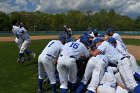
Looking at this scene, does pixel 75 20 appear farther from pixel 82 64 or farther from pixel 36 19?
pixel 82 64

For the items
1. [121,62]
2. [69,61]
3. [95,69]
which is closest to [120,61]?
[121,62]

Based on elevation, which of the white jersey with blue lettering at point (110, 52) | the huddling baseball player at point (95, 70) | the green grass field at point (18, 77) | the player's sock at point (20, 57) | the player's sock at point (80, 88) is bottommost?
the green grass field at point (18, 77)

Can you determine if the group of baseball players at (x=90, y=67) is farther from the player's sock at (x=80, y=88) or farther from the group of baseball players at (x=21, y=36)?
the group of baseball players at (x=21, y=36)

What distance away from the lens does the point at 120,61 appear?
31.8 feet

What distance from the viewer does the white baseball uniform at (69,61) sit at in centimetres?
940

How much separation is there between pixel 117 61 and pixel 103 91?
1.39 m

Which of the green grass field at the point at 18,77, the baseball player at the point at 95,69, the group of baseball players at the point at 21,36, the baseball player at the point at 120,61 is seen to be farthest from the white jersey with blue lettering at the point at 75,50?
the group of baseball players at the point at 21,36

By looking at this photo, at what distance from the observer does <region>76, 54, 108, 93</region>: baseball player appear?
29.8ft

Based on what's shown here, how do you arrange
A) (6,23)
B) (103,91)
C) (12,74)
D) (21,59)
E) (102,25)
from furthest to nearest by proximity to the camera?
(102,25) → (6,23) → (21,59) → (12,74) → (103,91)

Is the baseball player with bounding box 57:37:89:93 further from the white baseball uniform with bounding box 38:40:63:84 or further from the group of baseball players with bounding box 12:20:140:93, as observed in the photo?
the white baseball uniform with bounding box 38:40:63:84

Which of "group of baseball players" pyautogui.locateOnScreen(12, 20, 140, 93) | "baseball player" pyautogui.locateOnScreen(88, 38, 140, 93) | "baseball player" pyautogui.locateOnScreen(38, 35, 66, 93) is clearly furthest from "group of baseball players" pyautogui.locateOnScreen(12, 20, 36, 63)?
"baseball player" pyautogui.locateOnScreen(88, 38, 140, 93)

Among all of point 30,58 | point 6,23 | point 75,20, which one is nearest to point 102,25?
point 75,20

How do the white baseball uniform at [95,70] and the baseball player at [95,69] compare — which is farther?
the baseball player at [95,69]

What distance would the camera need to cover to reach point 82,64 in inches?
415
